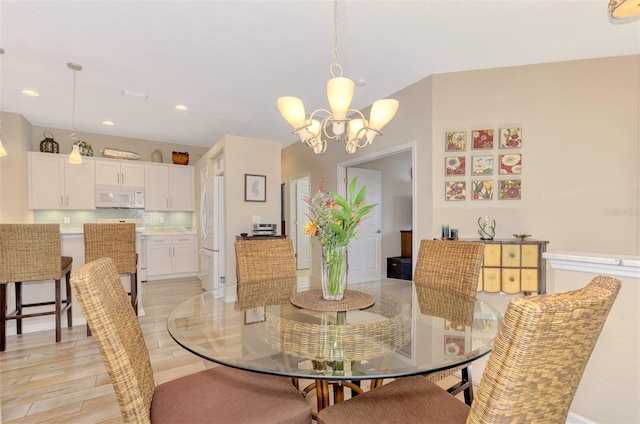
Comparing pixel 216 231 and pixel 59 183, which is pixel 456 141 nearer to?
pixel 216 231

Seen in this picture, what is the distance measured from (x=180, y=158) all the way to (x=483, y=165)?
5344 mm

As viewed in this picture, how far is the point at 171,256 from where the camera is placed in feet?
18.4

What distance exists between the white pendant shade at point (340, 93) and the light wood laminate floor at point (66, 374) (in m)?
1.81

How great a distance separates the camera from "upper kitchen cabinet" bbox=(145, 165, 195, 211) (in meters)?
5.66

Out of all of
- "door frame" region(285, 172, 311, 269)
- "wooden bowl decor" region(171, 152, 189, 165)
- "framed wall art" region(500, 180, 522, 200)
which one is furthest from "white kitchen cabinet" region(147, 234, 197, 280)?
"framed wall art" region(500, 180, 522, 200)

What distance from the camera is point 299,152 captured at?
5.71m

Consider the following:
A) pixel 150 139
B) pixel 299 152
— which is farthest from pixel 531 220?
pixel 150 139

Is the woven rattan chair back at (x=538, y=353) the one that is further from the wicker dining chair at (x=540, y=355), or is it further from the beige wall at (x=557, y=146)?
the beige wall at (x=557, y=146)

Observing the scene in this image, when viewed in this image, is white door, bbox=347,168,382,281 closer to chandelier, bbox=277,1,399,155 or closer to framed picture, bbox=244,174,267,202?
framed picture, bbox=244,174,267,202

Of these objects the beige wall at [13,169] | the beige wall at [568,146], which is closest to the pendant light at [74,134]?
the beige wall at [13,169]

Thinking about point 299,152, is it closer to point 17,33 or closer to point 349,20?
point 349,20

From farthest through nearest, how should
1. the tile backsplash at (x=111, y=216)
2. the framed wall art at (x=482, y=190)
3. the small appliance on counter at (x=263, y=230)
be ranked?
the tile backsplash at (x=111, y=216), the small appliance on counter at (x=263, y=230), the framed wall art at (x=482, y=190)

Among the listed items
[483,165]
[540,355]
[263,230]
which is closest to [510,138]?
[483,165]

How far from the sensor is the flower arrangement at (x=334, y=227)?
4.70ft
